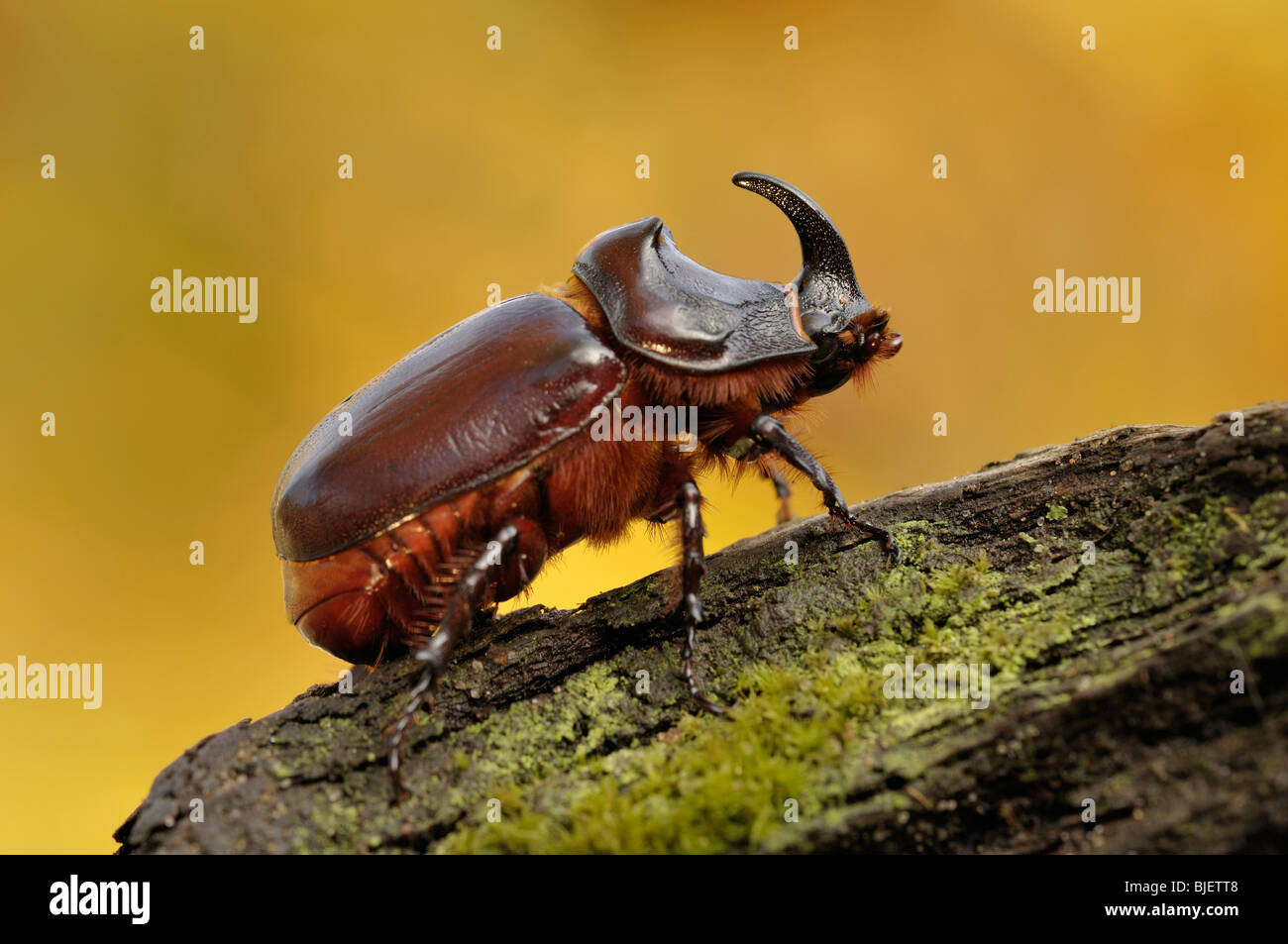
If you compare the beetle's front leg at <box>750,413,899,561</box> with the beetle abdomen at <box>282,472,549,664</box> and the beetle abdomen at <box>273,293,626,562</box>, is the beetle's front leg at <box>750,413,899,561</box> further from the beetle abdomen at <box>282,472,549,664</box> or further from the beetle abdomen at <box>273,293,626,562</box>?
the beetle abdomen at <box>282,472,549,664</box>

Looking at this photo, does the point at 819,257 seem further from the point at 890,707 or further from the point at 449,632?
the point at 449,632

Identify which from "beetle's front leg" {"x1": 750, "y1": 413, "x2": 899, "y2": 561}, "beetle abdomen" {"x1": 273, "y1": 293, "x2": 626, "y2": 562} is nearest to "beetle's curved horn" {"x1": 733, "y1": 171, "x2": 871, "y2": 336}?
"beetle's front leg" {"x1": 750, "y1": 413, "x2": 899, "y2": 561}

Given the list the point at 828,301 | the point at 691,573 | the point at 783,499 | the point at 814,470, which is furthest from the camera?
the point at 783,499

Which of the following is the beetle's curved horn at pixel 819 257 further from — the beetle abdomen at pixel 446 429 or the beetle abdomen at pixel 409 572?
the beetle abdomen at pixel 409 572

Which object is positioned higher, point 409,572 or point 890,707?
point 409,572

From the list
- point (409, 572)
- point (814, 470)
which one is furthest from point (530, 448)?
point (814, 470)
